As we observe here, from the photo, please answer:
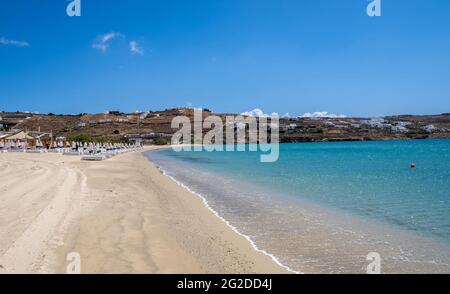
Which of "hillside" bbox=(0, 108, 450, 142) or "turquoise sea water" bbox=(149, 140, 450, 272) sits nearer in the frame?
"turquoise sea water" bbox=(149, 140, 450, 272)

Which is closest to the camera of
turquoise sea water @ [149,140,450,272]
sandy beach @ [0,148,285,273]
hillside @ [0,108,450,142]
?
sandy beach @ [0,148,285,273]

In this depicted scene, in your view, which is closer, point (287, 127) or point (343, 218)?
point (343, 218)

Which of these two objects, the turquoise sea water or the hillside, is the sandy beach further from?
the hillside

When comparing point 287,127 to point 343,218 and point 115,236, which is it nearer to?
point 343,218

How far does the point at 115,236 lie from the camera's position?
8.08 metres

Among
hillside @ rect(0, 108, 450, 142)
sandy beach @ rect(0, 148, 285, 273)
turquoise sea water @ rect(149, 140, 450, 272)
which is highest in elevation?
hillside @ rect(0, 108, 450, 142)

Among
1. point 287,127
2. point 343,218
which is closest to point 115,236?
point 343,218

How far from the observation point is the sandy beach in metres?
6.41

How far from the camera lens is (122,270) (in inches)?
239

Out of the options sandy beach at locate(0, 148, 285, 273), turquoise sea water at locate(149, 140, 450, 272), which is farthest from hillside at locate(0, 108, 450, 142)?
sandy beach at locate(0, 148, 285, 273)

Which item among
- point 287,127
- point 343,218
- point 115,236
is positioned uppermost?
point 287,127

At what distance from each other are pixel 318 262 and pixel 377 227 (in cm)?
378

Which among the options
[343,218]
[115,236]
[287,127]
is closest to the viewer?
[115,236]
